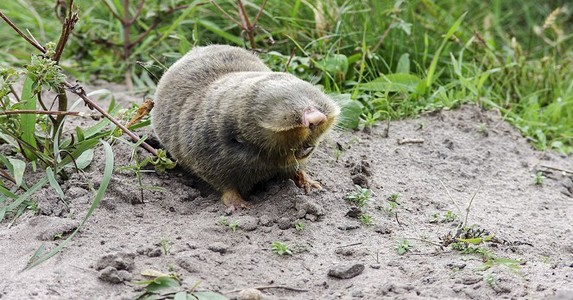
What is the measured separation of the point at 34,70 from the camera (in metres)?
3.34

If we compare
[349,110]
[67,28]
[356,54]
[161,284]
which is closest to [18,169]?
[67,28]

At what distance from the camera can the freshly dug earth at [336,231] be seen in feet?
9.48

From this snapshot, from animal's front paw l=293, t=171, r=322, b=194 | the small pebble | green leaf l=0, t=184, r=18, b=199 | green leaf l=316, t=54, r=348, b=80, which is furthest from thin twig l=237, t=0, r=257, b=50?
the small pebble

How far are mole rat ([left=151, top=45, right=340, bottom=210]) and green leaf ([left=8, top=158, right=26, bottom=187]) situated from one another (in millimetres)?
745

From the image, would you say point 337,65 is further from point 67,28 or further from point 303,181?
point 67,28

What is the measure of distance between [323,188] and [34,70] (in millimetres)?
1386

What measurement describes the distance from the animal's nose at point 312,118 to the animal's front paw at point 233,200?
22.3 inches

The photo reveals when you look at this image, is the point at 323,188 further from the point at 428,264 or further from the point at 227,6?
the point at 227,6

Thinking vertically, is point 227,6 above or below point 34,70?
below

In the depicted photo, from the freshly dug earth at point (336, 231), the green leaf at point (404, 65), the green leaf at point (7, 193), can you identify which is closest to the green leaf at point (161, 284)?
the freshly dug earth at point (336, 231)

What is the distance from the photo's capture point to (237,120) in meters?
3.56

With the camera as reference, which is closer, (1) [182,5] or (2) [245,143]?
(2) [245,143]

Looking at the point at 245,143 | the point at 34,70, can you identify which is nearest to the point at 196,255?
the point at 245,143

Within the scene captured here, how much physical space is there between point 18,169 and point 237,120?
978 millimetres
